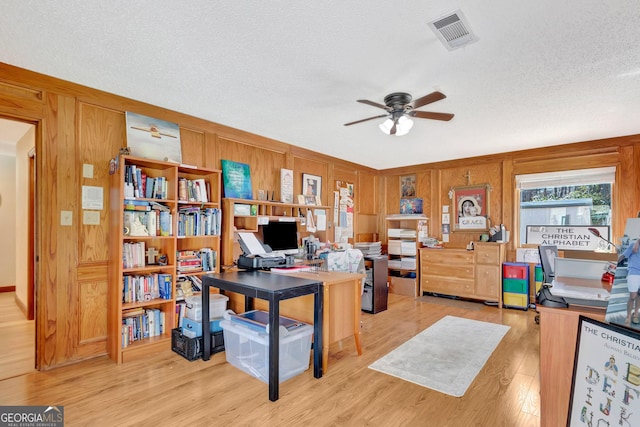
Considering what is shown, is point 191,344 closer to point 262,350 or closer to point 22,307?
point 262,350

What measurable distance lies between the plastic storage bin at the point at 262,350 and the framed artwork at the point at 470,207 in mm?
4097

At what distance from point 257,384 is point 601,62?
3586 mm

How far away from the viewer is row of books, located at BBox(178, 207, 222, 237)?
10.8 ft

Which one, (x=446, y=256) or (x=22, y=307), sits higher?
(x=446, y=256)

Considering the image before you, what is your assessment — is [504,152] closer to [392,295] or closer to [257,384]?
[392,295]

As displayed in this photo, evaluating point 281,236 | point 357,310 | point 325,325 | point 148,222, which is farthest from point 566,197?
point 148,222

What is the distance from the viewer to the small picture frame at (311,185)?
5.01 m

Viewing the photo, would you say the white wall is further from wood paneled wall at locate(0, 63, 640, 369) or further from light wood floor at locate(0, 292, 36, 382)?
wood paneled wall at locate(0, 63, 640, 369)

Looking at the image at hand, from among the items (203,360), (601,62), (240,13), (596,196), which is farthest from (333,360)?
(596,196)

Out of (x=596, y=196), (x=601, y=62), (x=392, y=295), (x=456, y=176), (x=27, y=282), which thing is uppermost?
(x=601, y=62)

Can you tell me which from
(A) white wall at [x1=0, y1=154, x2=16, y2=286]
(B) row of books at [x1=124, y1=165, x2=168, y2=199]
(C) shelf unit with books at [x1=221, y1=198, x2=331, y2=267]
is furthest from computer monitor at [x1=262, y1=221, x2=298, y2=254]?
(A) white wall at [x1=0, y1=154, x2=16, y2=286]

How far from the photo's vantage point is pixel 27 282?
414 centimetres

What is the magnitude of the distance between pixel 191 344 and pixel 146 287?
0.74 m

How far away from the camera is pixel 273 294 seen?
2146mm
